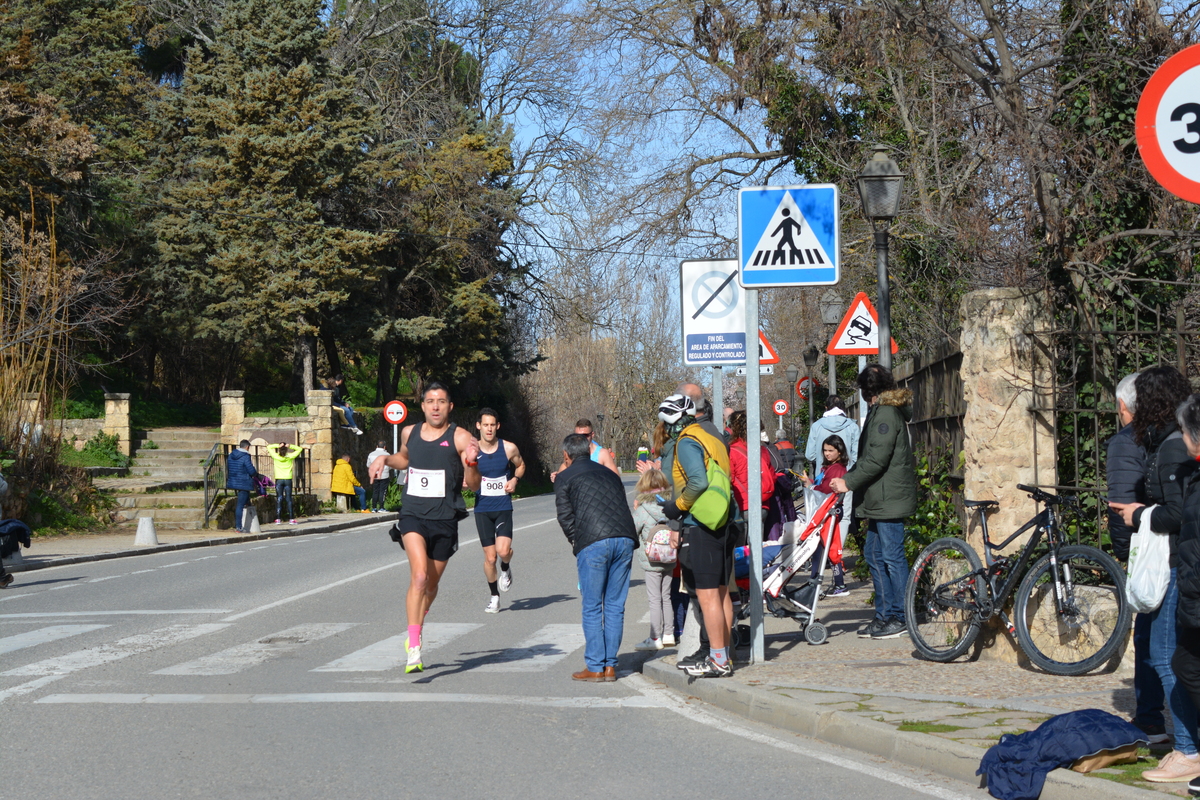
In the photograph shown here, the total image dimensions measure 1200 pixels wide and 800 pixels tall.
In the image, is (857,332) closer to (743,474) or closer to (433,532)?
(743,474)

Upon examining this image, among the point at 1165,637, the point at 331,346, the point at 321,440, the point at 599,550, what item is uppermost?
the point at 331,346

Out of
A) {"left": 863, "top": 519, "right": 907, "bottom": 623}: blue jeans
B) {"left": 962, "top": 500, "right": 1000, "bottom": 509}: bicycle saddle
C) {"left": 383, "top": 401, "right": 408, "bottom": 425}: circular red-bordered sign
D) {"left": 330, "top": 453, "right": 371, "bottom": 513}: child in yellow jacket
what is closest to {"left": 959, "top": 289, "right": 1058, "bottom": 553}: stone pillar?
{"left": 962, "top": 500, "right": 1000, "bottom": 509}: bicycle saddle

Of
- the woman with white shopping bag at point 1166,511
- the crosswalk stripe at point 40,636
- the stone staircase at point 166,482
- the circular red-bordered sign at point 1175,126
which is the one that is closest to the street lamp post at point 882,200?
the woman with white shopping bag at point 1166,511

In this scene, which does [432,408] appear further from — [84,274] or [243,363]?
[243,363]

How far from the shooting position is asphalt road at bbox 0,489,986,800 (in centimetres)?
578

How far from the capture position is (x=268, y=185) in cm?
3419

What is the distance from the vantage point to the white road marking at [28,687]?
805 cm

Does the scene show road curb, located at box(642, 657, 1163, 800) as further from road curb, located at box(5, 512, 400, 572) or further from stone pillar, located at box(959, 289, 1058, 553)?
road curb, located at box(5, 512, 400, 572)

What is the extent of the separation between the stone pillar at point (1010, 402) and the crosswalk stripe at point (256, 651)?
5.44 m

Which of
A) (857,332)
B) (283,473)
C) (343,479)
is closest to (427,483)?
(857,332)

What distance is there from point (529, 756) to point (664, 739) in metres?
0.81

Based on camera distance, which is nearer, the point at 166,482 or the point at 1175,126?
the point at 1175,126

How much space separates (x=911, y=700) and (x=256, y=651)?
17.6ft

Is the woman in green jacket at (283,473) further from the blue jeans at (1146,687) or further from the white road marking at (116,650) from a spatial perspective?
the blue jeans at (1146,687)
